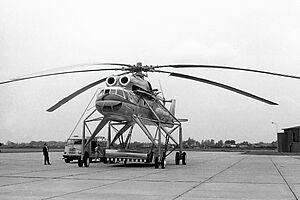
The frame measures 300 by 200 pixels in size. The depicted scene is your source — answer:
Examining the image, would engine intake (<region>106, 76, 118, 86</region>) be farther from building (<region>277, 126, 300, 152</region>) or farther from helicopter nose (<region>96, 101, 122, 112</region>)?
building (<region>277, 126, 300, 152</region>)

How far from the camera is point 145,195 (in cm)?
1146

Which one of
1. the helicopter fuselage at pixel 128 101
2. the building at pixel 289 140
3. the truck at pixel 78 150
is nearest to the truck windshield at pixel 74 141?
the truck at pixel 78 150

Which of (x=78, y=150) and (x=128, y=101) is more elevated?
(x=128, y=101)

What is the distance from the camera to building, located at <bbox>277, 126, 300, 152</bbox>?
88625 millimetres

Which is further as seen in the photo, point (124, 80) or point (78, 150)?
point (78, 150)

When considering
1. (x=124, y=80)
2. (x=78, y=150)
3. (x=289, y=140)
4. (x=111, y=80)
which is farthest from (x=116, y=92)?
(x=289, y=140)

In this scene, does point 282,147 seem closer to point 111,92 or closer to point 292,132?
point 292,132

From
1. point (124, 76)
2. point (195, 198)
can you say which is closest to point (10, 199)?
point (195, 198)

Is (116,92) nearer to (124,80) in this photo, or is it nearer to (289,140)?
(124,80)

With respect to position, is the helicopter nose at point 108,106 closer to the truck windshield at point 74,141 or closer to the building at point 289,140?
the truck windshield at point 74,141

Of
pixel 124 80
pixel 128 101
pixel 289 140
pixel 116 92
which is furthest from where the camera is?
pixel 289 140

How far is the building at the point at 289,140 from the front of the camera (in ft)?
291

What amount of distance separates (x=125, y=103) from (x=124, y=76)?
231cm

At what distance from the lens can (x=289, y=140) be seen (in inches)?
3620
